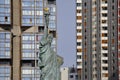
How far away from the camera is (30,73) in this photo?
114 m

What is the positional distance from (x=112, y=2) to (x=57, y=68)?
11079cm

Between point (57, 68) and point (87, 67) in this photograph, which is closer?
point (57, 68)

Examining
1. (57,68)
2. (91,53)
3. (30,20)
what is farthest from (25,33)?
(57,68)

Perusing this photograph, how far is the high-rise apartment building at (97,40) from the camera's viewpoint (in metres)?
156

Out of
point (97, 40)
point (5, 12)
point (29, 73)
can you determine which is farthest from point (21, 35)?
point (97, 40)

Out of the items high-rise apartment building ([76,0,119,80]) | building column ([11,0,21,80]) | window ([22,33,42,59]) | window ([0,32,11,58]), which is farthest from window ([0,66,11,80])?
high-rise apartment building ([76,0,119,80])

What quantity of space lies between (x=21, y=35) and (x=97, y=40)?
1720 inches

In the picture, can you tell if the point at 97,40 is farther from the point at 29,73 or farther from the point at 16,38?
the point at 29,73

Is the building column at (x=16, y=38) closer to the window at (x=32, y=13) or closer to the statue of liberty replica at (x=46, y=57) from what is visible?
the window at (x=32, y=13)

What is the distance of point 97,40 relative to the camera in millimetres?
157875

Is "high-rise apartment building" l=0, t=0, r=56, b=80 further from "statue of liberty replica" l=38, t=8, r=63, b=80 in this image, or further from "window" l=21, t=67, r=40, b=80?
"statue of liberty replica" l=38, t=8, r=63, b=80

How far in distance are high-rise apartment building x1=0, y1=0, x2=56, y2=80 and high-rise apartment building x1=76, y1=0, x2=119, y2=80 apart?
136 feet

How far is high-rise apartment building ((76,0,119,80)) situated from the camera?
512 feet

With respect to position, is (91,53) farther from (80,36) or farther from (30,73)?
(30,73)
